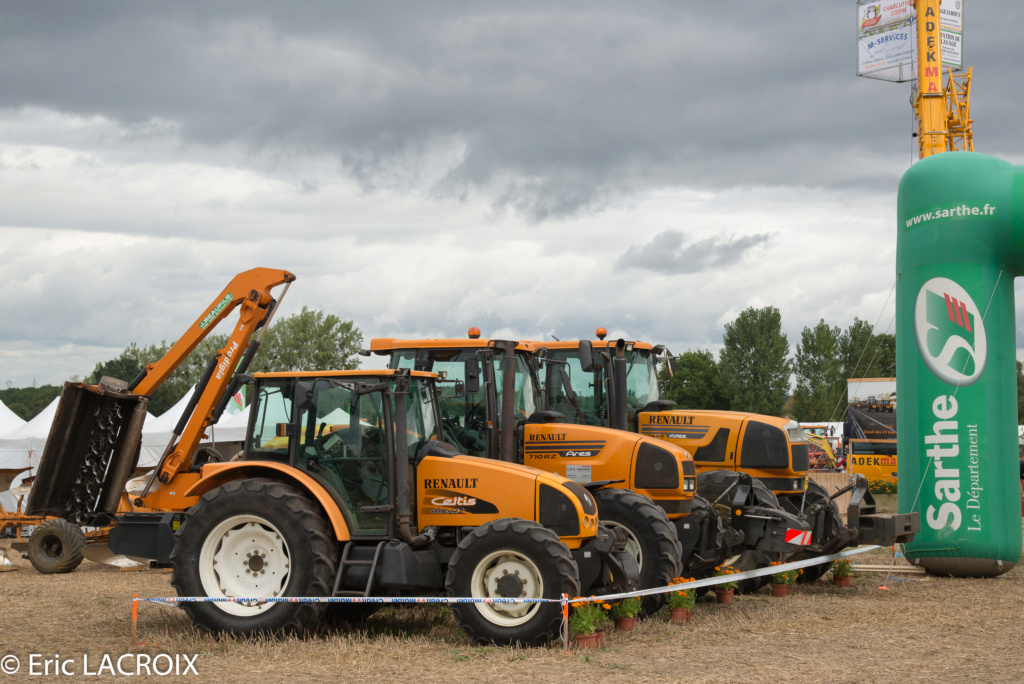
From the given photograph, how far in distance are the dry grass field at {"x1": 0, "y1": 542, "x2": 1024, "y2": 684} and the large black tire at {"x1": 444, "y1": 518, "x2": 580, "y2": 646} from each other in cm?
16

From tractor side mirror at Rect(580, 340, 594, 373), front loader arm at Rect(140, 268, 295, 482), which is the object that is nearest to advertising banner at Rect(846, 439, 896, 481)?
tractor side mirror at Rect(580, 340, 594, 373)

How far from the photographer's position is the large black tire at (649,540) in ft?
29.1

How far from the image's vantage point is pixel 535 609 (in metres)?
7.29

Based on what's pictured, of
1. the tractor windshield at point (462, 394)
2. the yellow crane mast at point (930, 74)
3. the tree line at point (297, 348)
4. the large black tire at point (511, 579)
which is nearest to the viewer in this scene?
the large black tire at point (511, 579)

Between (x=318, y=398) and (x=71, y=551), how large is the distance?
24.5 ft

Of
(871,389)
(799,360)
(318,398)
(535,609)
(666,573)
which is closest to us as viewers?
(535,609)

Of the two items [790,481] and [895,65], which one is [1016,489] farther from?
[895,65]

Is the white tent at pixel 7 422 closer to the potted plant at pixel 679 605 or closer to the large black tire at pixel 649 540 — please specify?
the large black tire at pixel 649 540

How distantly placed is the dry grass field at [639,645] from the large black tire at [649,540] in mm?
407

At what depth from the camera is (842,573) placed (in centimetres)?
1185

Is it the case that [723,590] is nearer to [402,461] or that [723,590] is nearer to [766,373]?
[402,461]

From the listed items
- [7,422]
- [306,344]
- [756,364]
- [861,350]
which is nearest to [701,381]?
[756,364]

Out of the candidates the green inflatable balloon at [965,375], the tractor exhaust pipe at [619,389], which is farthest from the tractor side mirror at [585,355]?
the green inflatable balloon at [965,375]

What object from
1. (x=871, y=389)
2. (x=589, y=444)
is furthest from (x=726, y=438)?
(x=871, y=389)
